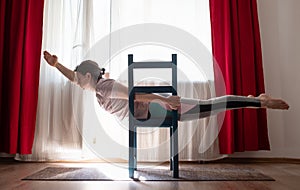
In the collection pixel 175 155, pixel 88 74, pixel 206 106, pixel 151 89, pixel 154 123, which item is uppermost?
pixel 88 74

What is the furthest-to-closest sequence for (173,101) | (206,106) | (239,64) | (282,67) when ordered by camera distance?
(282,67)
(239,64)
(206,106)
(173,101)

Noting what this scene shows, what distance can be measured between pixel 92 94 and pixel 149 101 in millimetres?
945

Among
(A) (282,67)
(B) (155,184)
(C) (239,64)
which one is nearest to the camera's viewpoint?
(B) (155,184)

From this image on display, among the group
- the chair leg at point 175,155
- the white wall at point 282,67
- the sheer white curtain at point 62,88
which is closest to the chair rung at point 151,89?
the chair leg at point 175,155

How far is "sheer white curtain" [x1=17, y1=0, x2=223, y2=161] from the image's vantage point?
2814mm

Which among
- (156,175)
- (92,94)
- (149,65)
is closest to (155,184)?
(156,175)

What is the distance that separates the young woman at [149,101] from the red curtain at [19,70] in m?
0.71

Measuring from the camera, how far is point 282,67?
2.96 metres

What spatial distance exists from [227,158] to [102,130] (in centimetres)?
111

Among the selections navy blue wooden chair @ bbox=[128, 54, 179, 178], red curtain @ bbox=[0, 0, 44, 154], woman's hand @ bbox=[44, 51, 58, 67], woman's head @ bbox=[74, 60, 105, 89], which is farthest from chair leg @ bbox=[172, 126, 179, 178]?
red curtain @ bbox=[0, 0, 44, 154]

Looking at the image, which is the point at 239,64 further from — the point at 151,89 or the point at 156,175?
the point at 156,175

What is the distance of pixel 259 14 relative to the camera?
9.93 feet

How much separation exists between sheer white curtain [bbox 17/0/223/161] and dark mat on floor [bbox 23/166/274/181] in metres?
0.41

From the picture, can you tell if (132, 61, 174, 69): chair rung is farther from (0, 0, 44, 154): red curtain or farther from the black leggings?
(0, 0, 44, 154): red curtain
